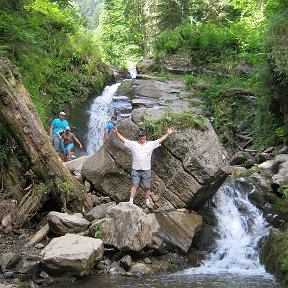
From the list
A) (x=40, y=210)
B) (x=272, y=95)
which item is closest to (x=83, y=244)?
(x=40, y=210)

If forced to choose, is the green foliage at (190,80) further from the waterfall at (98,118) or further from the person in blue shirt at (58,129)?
the person in blue shirt at (58,129)

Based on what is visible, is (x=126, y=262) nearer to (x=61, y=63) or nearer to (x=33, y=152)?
(x=33, y=152)

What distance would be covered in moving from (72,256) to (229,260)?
3784 millimetres

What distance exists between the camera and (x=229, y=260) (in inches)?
365

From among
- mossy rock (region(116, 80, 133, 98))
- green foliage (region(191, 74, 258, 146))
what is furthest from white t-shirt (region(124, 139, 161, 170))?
mossy rock (region(116, 80, 133, 98))

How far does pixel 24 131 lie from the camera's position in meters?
9.52

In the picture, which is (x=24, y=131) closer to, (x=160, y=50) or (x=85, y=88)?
(x=85, y=88)

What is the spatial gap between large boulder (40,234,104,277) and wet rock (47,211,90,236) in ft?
2.42

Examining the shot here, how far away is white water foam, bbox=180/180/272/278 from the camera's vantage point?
28.8 feet

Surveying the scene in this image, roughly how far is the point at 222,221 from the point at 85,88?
13.8 metres

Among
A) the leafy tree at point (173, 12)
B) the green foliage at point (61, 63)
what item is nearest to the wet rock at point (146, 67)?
the green foliage at point (61, 63)

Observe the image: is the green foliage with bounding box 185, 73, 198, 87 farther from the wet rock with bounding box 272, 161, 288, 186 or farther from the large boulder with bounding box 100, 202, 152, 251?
the large boulder with bounding box 100, 202, 152, 251

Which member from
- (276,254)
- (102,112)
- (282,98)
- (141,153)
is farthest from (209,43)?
(276,254)

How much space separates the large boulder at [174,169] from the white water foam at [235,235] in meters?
0.97
